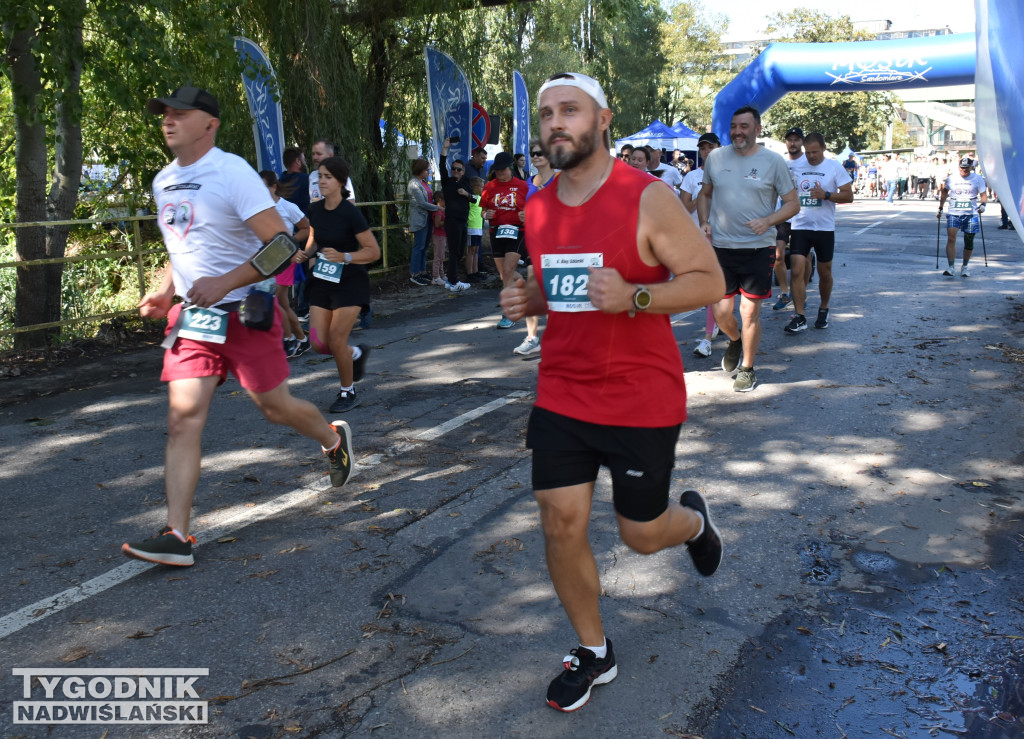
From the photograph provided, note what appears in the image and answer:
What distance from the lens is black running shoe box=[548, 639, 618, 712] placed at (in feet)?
9.44

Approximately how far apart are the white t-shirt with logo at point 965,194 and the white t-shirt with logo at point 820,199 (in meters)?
5.45

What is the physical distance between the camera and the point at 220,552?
415 cm

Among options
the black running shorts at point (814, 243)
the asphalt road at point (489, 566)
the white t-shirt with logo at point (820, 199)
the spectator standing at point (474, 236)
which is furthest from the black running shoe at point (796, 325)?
the spectator standing at point (474, 236)

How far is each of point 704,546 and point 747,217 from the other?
423 cm

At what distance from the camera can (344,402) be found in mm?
6715

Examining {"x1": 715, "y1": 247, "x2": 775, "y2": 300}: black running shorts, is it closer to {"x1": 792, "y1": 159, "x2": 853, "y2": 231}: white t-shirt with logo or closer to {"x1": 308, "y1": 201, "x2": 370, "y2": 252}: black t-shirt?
{"x1": 792, "y1": 159, "x2": 853, "y2": 231}: white t-shirt with logo

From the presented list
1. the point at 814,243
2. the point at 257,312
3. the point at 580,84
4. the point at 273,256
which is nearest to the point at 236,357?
the point at 257,312

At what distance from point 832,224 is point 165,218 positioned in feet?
24.4

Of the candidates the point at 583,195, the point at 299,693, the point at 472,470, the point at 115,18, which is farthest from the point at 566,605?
the point at 115,18

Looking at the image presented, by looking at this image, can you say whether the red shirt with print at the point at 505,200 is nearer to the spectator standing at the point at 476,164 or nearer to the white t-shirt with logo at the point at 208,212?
the spectator standing at the point at 476,164

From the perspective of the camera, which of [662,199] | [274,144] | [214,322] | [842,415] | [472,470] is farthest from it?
[274,144]

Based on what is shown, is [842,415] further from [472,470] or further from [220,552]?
[220,552]

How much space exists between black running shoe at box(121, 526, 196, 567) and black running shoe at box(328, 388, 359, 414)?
2.72 metres

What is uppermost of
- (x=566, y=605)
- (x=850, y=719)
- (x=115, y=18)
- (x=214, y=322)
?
(x=115, y=18)
